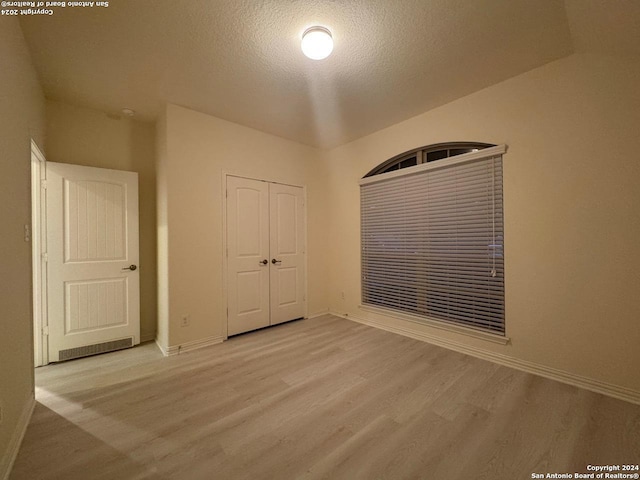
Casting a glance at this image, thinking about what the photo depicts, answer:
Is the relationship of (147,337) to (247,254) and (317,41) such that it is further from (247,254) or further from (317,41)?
(317,41)

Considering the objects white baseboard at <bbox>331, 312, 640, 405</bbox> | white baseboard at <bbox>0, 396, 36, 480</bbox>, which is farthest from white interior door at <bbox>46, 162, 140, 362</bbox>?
white baseboard at <bbox>331, 312, 640, 405</bbox>

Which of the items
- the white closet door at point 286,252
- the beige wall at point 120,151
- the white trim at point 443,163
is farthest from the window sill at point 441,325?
the beige wall at point 120,151

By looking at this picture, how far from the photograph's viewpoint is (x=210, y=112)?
303 cm

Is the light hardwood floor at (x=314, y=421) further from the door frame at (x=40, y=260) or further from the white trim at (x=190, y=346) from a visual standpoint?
the door frame at (x=40, y=260)

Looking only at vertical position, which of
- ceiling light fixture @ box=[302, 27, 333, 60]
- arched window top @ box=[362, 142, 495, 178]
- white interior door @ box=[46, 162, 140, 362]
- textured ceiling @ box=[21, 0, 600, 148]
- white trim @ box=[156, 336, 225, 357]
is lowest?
white trim @ box=[156, 336, 225, 357]

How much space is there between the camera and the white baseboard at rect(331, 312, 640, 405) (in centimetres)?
195

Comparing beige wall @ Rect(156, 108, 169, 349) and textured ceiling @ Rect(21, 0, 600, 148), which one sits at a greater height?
textured ceiling @ Rect(21, 0, 600, 148)

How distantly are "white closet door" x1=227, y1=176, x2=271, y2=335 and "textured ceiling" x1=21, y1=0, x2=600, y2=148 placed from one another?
101 centimetres

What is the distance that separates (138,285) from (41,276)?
2.66 ft

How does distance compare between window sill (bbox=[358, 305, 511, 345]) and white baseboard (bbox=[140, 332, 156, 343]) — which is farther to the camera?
white baseboard (bbox=[140, 332, 156, 343])

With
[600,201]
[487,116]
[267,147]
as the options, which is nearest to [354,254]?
[267,147]

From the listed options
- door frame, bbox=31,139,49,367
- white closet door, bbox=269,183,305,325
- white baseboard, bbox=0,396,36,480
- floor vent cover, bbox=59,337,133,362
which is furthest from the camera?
white closet door, bbox=269,183,305,325

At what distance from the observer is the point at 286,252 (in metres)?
3.85

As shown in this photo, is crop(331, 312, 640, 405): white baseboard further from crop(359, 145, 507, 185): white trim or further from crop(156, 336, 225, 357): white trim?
crop(156, 336, 225, 357): white trim
